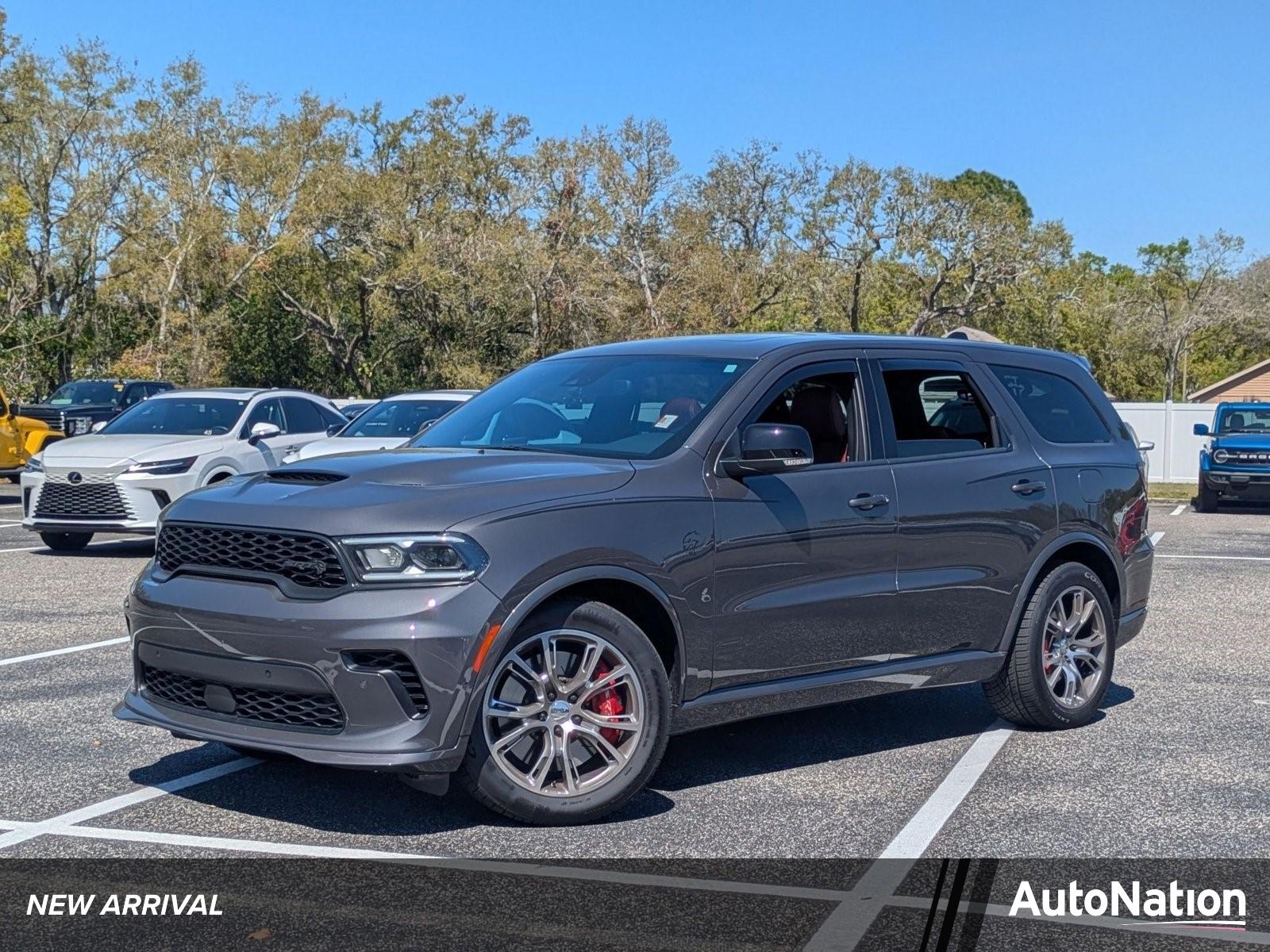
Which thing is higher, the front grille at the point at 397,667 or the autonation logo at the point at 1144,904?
the front grille at the point at 397,667

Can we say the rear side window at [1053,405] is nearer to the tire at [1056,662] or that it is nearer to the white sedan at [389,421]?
the tire at [1056,662]

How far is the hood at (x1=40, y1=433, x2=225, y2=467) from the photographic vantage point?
49.0 ft

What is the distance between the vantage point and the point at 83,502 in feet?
48.6

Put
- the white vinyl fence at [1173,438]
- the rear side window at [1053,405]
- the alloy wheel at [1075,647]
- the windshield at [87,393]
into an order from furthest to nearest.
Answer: the white vinyl fence at [1173,438], the windshield at [87,393], the rear side window at [1053,405], the alloy wheel at [1075,647]

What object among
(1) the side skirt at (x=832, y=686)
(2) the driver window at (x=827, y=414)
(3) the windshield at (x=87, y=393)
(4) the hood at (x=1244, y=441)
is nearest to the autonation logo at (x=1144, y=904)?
(1) the side skirt at (x=832, y=686)

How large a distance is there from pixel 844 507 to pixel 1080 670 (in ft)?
6.21

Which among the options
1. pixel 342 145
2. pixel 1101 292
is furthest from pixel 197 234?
pixel 1101 292

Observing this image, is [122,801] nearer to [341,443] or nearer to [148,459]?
[148,459]

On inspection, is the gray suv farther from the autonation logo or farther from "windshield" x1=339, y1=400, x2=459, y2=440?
"windshield" x1=339, y1=400, x2=459, y2=440

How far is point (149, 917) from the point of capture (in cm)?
452

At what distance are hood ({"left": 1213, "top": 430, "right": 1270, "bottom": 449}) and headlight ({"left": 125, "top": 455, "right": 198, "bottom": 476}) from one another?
55.9 ft

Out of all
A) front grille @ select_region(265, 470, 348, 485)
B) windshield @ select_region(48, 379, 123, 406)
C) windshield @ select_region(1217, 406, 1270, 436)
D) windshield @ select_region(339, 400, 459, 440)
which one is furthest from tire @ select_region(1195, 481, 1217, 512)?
front grille @ select_region(265, 470, 348, 485)

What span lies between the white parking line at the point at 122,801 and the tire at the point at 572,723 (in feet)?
4.52

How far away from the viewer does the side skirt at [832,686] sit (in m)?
5.93
